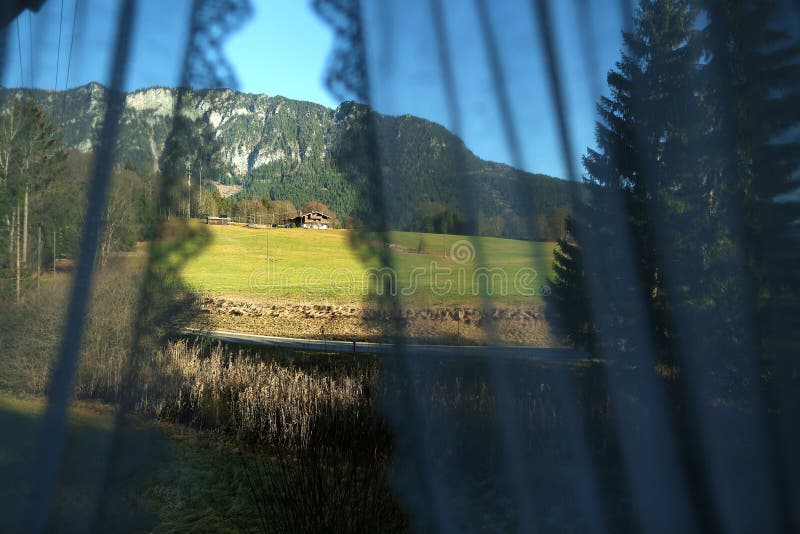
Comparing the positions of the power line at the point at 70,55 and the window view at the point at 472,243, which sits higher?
the power line at the point at 70,55

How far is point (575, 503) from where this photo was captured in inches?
24.4

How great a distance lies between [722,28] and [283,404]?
1.64 meters

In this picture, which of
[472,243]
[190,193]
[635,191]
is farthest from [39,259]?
[635,191]

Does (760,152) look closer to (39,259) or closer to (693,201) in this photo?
(693,201)

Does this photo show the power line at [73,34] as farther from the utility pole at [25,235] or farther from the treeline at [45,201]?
the utility pole at [25,235]

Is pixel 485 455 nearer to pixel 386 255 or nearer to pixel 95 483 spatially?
pixel 386 255

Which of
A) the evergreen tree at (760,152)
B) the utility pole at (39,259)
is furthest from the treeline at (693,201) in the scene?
the utility pole at (39,259)

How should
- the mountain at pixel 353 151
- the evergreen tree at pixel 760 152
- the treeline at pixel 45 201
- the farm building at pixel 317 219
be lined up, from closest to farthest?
1. the evergreen tree at pixel 760 152
2. the mountain at pixel 353 151
3. the treeline at pixel 45 201
4. the farm building at pixel 317 219

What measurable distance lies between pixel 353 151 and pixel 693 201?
0.40 meters

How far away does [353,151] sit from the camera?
73cm

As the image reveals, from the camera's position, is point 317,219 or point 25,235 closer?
point 25,235

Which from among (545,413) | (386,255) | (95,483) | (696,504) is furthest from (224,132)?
(696,504)

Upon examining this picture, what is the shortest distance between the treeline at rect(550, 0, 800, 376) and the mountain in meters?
0.08

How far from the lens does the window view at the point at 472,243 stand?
52 cm
